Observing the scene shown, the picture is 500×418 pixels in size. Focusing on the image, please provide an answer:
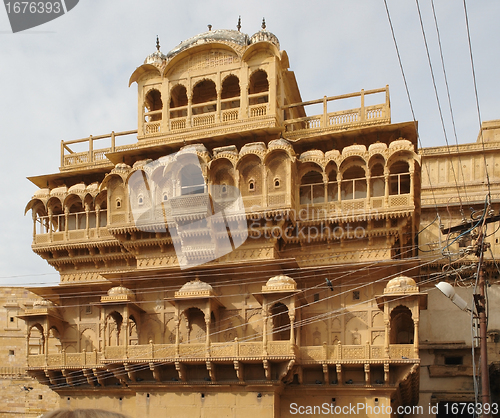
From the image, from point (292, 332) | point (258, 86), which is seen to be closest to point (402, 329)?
point (292, 332)

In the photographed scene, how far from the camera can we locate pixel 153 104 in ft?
79.5

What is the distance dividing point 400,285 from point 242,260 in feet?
16.1

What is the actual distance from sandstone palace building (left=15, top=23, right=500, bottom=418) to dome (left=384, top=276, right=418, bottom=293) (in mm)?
56

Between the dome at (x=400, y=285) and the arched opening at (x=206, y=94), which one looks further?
the arched opening at (x=206, y=94)

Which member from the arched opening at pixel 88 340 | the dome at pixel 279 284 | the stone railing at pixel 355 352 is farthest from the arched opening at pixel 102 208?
the stone railing at pixel 355 352

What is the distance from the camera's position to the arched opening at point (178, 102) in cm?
2284

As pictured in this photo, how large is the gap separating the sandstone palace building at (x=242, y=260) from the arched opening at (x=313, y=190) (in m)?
0.07

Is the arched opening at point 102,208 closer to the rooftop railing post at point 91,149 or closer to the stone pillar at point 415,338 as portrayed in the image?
the rooftop railing post at point 91,149

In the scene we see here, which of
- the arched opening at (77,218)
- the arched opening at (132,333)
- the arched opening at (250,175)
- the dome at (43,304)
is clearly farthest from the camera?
the arched opening at (77,218)

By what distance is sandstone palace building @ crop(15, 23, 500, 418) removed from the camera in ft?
62.1

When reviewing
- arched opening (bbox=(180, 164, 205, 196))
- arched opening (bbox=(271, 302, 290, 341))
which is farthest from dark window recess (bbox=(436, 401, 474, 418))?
arched opening (bbox=(180, 164, 205, 196))

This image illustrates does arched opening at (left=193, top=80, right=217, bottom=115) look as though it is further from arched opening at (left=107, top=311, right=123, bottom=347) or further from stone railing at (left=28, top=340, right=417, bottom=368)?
stone railing at (left=28, top=340, right=417, bottom=368)

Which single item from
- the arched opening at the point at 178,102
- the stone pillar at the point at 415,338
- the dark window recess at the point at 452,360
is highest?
the arched opening at the point at 178,102

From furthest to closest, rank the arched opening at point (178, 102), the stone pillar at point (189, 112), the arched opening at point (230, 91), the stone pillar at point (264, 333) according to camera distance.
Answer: the arched opening at point (230, 91) → the arched opening at point (178, 102) → the stone pillar at point (189, 112) → the stone pillar at point (264, 333)
